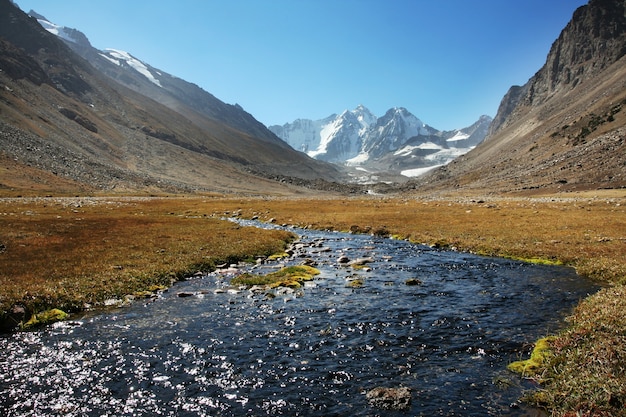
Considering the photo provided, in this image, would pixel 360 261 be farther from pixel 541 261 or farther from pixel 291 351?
pixel 291 351

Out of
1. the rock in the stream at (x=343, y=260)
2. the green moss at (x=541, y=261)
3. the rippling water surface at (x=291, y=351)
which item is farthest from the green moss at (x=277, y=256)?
the green moss at (x=541, y=261)

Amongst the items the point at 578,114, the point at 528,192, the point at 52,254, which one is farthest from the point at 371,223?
the point at 578,114

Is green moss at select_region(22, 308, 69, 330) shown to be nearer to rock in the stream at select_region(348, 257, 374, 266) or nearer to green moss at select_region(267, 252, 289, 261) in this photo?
green moss at select_region(267, 252, 289, 261)

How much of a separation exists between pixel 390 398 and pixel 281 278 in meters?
15.3

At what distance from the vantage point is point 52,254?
92.3ft

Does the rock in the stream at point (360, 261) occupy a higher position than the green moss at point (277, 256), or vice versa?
the rock in the stream at point (360, 261)

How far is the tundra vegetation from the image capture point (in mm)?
11483

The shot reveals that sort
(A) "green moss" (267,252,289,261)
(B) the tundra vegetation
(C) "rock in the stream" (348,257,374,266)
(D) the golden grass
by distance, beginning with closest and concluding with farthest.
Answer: (B) the tundra vegetation < (D) the golden grass < (C) "rock in the stream" (348,257,374,266) < (A) "green moss" (267,252,289,261)

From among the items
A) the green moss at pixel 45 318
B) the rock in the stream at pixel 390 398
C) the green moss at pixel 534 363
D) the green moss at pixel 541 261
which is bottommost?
the green moss at pixel 45 318

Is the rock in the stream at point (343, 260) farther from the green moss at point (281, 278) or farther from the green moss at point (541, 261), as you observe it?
the green moss at point (541, 261)

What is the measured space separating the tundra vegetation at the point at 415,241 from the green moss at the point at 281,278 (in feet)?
16.1

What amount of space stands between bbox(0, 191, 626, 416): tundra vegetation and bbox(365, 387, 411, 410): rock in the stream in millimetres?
3798

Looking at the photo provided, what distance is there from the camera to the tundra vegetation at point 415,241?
11483 mm

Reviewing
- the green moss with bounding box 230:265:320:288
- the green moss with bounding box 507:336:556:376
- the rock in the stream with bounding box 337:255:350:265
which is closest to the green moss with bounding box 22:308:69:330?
the green moss with bounding box 230:265:320:288
